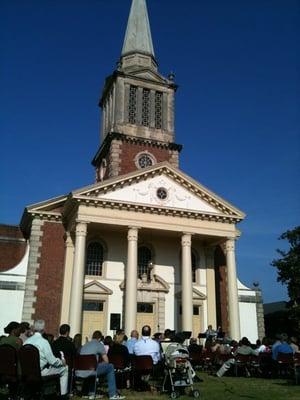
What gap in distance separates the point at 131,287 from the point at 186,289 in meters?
2.99

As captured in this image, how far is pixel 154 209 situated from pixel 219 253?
6.57m

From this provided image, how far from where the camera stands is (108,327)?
23047 mm

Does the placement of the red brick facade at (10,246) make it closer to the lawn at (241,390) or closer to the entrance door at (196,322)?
the entrance door at (196,322)

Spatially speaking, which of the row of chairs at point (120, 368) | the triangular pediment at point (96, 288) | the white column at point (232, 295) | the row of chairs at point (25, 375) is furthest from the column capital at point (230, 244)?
the row of chairs at point (25, 375)

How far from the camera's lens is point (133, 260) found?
21625 mm

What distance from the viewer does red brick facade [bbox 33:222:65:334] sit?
73.1ft

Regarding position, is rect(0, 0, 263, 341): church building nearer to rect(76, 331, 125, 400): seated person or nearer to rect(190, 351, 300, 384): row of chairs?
rect(190, 351, 300, 384): row of chairs

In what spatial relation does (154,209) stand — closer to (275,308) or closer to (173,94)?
(173,94)

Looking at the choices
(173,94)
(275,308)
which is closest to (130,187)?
Result: (173,94)

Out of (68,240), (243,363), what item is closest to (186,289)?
(68,240)

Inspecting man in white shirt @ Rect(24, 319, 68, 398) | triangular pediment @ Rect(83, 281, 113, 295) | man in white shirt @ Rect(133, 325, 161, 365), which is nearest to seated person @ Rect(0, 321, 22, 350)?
man in white shirt @ Rect(24, 319, 68, 398)

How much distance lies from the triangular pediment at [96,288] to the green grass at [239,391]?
37.7 ft

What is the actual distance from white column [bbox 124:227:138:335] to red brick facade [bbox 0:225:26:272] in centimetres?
849

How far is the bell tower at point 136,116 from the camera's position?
30.0m
